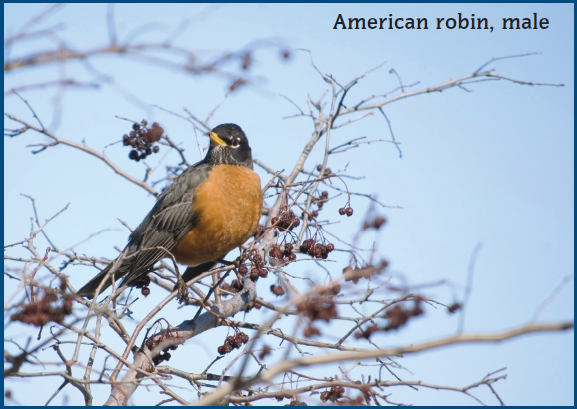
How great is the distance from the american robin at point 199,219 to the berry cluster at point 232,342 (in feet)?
4.03

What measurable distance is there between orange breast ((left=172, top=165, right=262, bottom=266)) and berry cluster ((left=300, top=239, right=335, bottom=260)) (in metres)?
1.20

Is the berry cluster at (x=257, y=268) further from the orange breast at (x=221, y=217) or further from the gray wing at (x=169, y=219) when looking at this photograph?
the gray wing at (x=169, y=219)

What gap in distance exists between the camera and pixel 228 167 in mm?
7055

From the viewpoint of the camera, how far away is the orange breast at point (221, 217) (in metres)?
6.39

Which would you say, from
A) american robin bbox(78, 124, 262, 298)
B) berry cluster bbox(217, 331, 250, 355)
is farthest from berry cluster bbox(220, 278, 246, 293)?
berry cluster bbox(217, 331, 250, 355)

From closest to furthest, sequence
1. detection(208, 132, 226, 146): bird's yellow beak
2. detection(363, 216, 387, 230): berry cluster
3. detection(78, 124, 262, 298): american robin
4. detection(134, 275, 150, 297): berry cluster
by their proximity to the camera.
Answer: detection(363, 216, 387, 230): berry cluster
detection(134, 275, 150, 297): berry cluster
detection(78, 124, 262, 298): american robin
detection(208, 132, 226, 146): bird's yellow beak

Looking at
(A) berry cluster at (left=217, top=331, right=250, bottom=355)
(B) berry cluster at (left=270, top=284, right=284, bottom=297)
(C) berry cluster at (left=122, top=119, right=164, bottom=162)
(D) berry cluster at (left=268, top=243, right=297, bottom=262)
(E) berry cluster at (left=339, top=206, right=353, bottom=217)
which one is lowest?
(A) berry cluster at (left=217, top=331, right=250, bottom=355)

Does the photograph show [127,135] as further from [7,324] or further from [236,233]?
[7,324]

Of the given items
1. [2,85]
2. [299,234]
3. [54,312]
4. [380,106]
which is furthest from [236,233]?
[2,85]

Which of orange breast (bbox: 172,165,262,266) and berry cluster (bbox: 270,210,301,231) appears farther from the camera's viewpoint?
orange breast (bbox: 172,165,262,266)

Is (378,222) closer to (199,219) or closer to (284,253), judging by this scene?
(284,253)

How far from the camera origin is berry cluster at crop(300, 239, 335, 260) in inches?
210

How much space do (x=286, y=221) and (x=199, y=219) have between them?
1.65m

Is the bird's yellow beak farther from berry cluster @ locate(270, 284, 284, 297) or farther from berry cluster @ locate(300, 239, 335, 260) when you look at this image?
berry cluster @ locate(300, 239, 335, 260)
